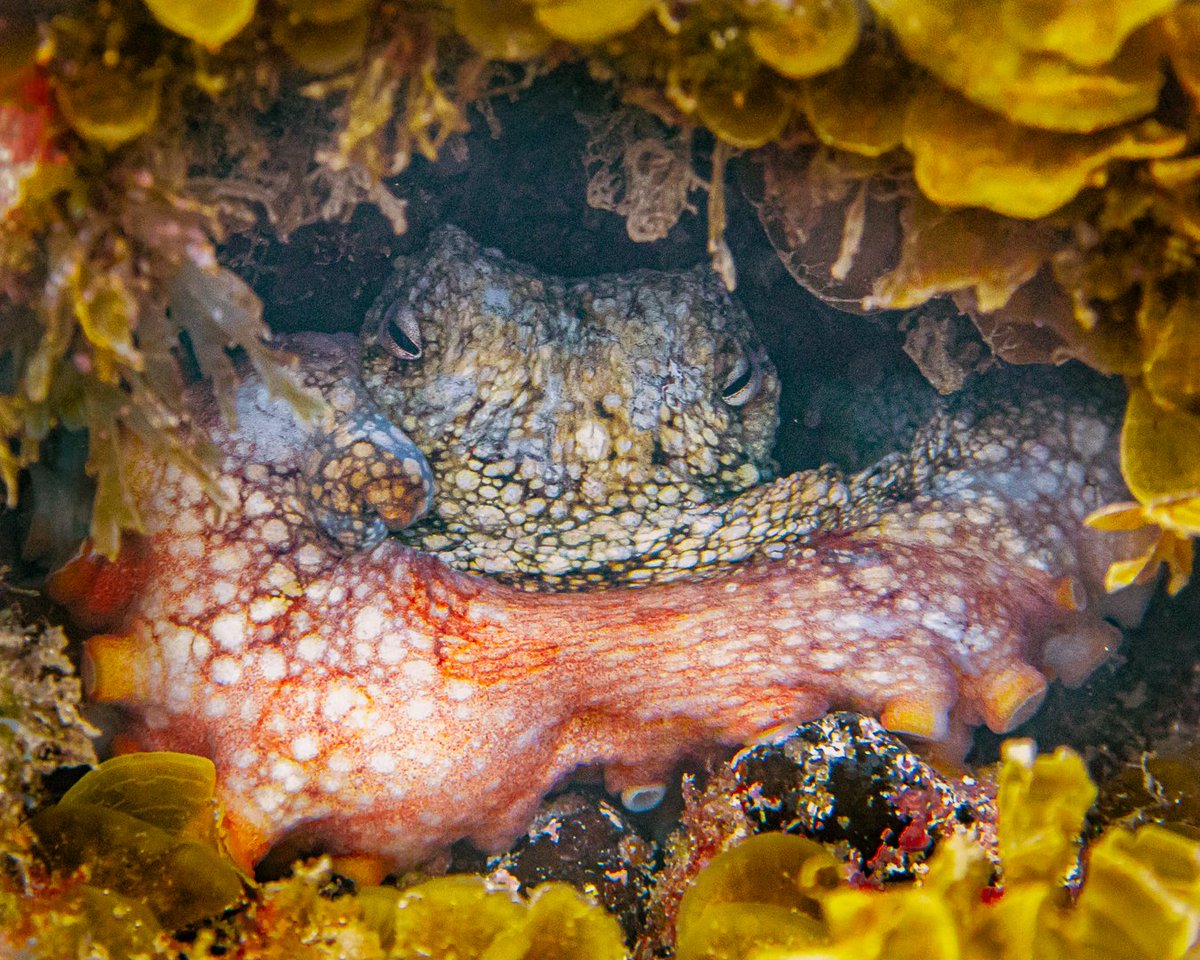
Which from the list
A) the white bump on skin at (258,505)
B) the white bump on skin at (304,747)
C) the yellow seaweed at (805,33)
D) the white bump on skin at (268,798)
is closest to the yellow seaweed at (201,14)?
the yellow seaweed at (805,33)

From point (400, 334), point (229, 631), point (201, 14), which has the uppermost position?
point (201, 14)

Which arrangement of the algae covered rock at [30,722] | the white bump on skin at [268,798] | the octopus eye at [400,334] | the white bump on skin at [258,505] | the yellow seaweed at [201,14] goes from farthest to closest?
the octopus eye at [400,334] < the white bump on skin at [258,505] < the white bump on skin at [268,798] < the algae covered rock at [30,722] < the yellow seaweed at [201,14]

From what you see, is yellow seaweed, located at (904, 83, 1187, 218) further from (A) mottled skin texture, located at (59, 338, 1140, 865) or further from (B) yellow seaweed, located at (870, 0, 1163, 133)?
(A) mottled skin texture, located at (59, 338, 1140, 865)

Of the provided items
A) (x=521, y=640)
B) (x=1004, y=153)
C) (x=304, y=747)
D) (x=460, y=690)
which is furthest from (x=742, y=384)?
(x=304, y=747)

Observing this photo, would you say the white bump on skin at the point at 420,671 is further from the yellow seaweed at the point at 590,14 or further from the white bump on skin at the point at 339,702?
the yellow seaweed at the point at 590,14

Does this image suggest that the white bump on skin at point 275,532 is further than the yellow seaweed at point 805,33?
Yes

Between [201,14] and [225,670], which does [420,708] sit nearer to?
[225,670]

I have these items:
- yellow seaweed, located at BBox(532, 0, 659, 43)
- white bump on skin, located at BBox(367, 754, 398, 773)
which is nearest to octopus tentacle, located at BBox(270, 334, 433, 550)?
white bump on skin, located at BBox(367, 754, 398, 773)
